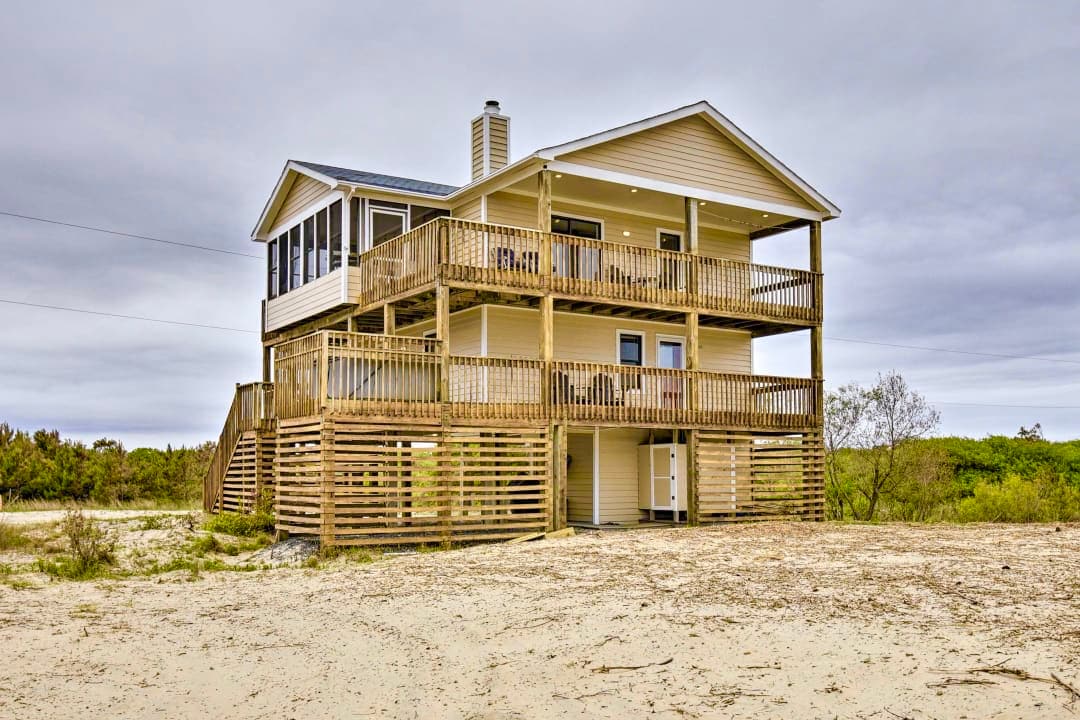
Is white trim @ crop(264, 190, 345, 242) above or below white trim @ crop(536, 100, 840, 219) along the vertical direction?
below

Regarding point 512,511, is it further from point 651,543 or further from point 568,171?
point 568,171

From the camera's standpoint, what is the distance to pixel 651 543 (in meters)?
19.6

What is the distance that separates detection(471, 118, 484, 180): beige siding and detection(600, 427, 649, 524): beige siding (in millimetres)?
7435

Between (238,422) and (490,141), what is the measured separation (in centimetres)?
952

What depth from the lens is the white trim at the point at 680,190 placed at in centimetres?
2383

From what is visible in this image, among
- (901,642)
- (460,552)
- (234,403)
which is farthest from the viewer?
(234,403)

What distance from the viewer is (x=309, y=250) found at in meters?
27.1

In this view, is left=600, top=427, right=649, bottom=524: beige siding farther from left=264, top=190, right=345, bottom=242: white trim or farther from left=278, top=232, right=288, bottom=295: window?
left=278, top=232, right=288, bottom=295: window

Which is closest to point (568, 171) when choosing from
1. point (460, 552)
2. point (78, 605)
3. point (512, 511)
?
point (512, 511)

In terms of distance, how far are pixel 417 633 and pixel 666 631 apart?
267 cm

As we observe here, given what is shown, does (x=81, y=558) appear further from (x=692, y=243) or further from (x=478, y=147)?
(x=692, y=243)

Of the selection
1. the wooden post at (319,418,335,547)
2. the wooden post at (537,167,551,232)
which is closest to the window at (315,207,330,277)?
the wooden post at (537,167,551,232)

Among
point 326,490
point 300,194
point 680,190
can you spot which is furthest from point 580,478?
point 300,194

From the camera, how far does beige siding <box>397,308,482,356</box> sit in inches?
992
